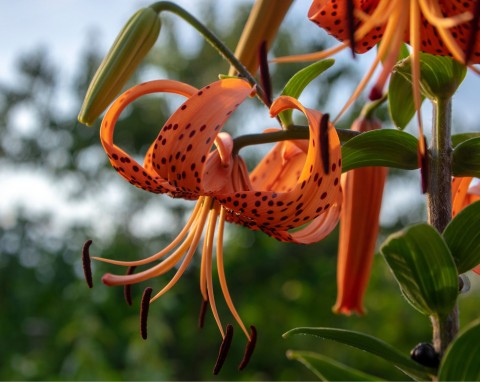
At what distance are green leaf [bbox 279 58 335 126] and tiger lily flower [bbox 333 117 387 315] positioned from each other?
17cm

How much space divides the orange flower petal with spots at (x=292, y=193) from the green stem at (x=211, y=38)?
0.27 ft

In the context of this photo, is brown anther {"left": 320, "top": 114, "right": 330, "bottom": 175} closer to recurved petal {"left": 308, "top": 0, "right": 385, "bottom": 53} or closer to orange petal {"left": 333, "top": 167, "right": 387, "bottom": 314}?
recurved petal {"left": 308, "top": 0, "right": 385, "bottom": 53}

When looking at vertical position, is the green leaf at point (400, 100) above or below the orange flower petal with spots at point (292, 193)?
above

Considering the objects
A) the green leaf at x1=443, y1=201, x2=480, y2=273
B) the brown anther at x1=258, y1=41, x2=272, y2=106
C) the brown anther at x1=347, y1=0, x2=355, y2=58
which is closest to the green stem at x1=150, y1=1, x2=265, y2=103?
the brown anther at x1=258, y1=41, x2=272, y2=106

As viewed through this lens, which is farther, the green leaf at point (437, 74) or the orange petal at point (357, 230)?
the orange petal at point (357, 230)

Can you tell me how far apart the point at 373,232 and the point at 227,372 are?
505 centimetres

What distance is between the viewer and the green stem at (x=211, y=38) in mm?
762

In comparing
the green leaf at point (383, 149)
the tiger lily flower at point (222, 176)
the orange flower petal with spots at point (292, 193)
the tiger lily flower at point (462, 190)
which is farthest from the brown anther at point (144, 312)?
the tiger lily flower at point (462, 190)

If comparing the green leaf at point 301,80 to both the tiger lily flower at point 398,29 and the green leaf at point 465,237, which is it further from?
the green leaf at point 465,237

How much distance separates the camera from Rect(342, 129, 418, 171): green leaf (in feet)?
2.28

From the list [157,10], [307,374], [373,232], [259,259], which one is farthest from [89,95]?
[259,259]

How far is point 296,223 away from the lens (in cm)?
79

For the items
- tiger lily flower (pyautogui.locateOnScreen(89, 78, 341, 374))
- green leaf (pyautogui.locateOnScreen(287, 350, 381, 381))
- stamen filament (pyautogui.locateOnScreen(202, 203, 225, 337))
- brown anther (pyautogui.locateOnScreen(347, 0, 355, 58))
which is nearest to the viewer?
green leaf (pyautogui.locateOnScreen(287, 350, 381, 381))

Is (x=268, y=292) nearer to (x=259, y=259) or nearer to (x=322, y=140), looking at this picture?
(x=259, y=259)
